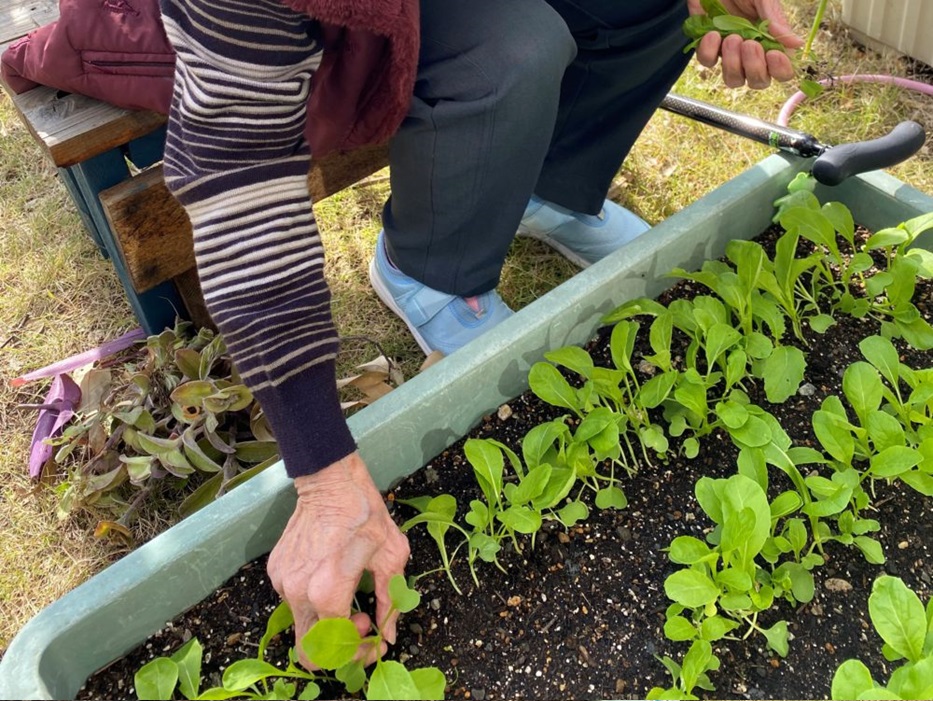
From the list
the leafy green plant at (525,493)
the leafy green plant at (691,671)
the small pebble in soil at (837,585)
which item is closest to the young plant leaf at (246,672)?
the leafy green plant at (525,493)

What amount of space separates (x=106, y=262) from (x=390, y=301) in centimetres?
59

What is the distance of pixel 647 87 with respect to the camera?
61.6 inches

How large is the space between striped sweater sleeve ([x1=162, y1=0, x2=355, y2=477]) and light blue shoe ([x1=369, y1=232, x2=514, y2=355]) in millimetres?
568

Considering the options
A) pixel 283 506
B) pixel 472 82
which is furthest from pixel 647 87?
pixel 283 506

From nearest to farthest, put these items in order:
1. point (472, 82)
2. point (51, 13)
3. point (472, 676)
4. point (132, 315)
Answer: point (472, 676), point (472, 82), point (51, 13), point (132, 315)

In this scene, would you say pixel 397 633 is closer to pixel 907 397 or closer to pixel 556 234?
pixel 907 397

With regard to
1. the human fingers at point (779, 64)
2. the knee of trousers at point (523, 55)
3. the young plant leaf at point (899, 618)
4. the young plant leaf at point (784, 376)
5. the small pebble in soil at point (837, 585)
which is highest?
the knee of trousers at point (523, 55)

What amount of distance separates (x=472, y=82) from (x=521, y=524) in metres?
0.57

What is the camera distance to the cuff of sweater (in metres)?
0.92

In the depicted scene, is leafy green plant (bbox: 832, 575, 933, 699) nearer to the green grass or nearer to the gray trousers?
the gray trousers

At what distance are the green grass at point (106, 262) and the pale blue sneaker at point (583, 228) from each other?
4 cm

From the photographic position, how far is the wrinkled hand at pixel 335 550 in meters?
0.91

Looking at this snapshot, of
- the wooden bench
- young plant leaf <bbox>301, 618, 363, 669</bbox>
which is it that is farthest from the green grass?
young plant leaf <bbox>301, 618, 363, 669</bbox>

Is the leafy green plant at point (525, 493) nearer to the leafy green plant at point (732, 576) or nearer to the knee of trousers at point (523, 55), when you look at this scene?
the leafy green plant at point (732, 576)
